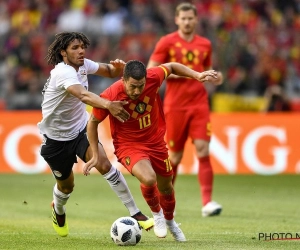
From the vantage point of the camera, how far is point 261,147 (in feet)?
56.3

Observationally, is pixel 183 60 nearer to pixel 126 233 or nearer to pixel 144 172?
pixel 144 172

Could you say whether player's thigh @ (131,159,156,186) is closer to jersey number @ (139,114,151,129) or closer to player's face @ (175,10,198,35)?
jersey number @ (139,114,151,129)

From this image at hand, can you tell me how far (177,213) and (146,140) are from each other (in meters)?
3.15

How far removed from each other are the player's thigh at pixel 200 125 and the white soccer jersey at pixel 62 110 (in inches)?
109

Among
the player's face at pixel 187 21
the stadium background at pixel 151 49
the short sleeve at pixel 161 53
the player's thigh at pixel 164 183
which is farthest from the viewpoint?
the stadium background at pixel 151 49

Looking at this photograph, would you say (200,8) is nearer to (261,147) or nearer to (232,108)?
(232,108)

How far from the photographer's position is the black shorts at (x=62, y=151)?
934 cm

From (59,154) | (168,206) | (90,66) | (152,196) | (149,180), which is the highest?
(90,66)

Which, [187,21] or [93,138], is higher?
[187,21]

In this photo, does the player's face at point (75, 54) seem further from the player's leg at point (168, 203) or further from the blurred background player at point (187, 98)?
the blurred background player at point (187, 98)

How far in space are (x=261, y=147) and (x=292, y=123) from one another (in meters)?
0.90

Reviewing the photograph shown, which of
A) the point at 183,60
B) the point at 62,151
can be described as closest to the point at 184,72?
the point at 62,151

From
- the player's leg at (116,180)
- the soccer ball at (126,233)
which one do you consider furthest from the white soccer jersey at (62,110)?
the soccer ball at (126,233)

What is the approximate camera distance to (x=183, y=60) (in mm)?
11906
